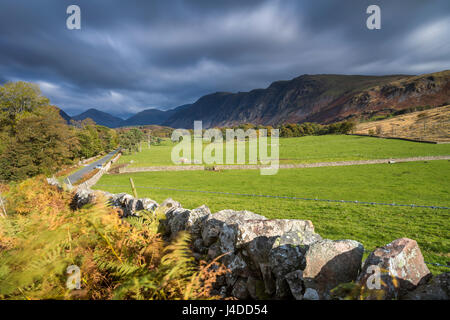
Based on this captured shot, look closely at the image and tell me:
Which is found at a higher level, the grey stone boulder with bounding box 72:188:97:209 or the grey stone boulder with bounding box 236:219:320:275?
the grey stone boulder with bounding box 236:219:320:275

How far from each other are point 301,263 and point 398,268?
1.28 meters

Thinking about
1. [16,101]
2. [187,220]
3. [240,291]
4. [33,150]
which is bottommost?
[240,291]

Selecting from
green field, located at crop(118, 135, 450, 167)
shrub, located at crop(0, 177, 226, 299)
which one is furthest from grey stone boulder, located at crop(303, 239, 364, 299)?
green field, located at crop(118, 135, 450, 167)

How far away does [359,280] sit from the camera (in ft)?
8.21

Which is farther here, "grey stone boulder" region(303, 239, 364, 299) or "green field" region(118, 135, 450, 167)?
"green field" region(118, 135, 450, 167)

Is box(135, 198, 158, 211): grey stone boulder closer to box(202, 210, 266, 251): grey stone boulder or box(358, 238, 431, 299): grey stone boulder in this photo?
box(202, 210, 266, 251): grey stone boulder

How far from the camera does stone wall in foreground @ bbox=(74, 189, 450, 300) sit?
2.40 metres

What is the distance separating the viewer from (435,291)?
2188 millimetres

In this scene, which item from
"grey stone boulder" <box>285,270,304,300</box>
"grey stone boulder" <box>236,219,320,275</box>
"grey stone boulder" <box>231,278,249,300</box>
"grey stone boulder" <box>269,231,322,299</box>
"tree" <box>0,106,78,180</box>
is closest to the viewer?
"grey stone boulder" <box>285,270,304,300</box>

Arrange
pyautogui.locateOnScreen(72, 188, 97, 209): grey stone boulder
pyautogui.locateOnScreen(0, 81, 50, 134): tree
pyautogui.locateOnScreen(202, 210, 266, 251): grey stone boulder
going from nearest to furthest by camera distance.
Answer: pyautogui.locateOnScreen(202, 210, 266, 251): grey stone boulder < pyautogui.locateOnScreen(72, 188, 97, 209): grey stone boulder < pyautogui.locateOnScreen(0, 81, 50, 134): tree

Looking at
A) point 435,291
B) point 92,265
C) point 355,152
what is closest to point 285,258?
point 435,291

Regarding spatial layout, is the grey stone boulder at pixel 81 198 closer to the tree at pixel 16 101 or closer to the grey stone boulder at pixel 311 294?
the grey stone boulder at pixel 311 294

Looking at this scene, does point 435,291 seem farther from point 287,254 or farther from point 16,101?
point 16,101
